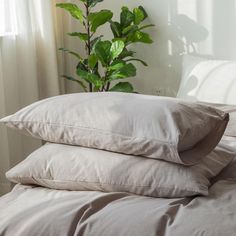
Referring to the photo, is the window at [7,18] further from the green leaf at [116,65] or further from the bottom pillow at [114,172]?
the bottom pillow at [114,172]

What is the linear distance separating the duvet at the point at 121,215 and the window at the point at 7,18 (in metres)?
1.57

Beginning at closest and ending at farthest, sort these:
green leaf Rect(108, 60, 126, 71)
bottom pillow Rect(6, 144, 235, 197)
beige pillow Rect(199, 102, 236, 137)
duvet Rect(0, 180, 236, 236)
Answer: duvet Rect(0, 180, 236, 236)
bottom pillow Rect(6, 144, 235, 197)
beige pillow Rect(199, 102, 236, 137)
green leaf Rect(108, 60, 126, 71)

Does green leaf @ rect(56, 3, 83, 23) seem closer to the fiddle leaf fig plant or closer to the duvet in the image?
the fiddle leaf fig plant

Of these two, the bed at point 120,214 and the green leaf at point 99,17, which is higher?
the green leaf at point 99,17

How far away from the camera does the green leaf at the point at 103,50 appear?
267 cm

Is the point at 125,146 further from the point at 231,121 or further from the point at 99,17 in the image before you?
the point at 99,17

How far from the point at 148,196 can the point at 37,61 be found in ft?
5.96

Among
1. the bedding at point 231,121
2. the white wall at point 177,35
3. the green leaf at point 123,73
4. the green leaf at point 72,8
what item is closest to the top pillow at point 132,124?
the bedding at point 231,121

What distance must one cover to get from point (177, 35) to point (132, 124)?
1.59 metres

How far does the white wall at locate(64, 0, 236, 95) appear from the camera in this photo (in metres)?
2.73

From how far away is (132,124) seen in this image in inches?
56.2

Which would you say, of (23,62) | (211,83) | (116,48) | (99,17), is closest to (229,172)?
(211,83)

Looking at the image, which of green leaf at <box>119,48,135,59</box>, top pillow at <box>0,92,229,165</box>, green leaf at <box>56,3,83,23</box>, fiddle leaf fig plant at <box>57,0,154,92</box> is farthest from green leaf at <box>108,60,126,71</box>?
top pillow at <box>0,92,229,165</box>

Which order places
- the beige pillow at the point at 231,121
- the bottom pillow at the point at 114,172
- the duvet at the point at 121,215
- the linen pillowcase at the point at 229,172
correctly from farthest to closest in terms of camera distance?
the beige pillow at the point at 231,121
the linen pillowcase at the point at 229,172
the bottom pillow at the point at 114,172
the duvet at the point at 121,215
